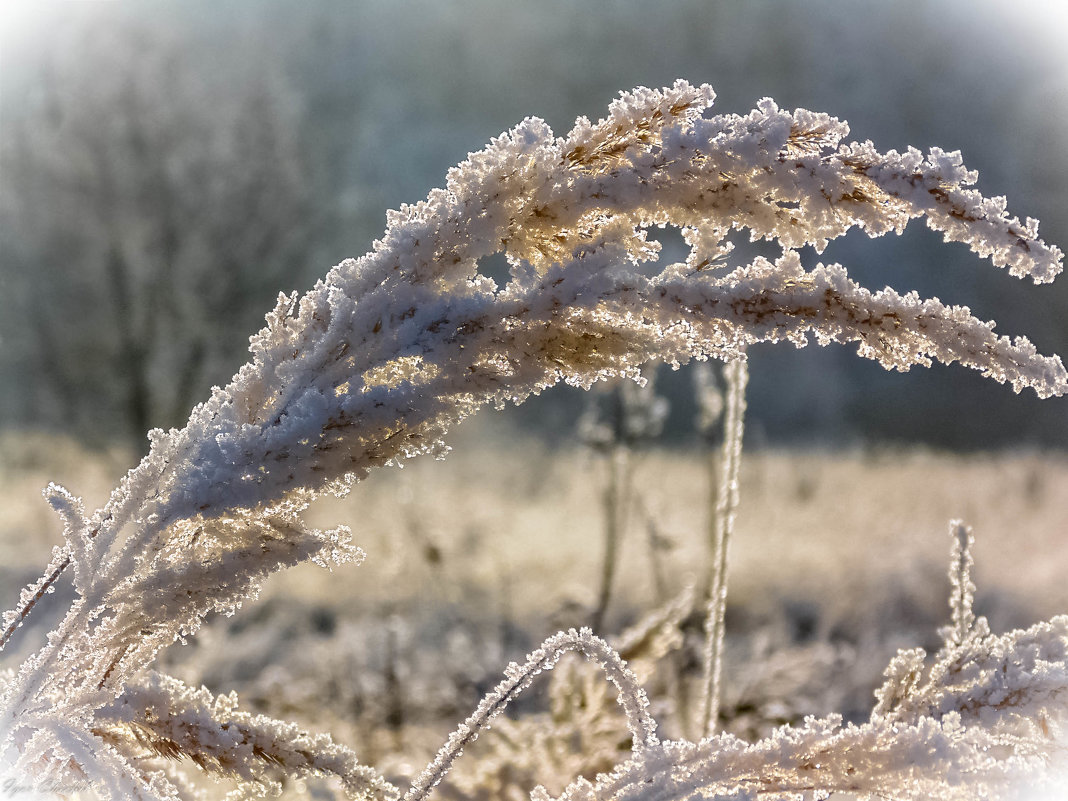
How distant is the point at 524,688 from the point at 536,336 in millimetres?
149

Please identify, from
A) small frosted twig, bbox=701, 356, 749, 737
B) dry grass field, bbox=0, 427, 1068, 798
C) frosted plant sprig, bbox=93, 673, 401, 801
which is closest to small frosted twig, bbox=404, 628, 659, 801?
frosted plant sprig, bbox=93, 673, 401, 801

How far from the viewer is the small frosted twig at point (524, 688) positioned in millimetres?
288

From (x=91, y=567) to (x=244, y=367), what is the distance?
8 cm

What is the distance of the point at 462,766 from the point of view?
74cm

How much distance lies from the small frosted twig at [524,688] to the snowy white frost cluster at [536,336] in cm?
5

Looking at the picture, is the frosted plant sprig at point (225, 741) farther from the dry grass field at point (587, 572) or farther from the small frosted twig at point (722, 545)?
the dry grass field at point (587, 572)

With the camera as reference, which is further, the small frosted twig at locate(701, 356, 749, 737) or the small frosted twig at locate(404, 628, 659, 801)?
the small frosted twig at locate(701, 356, 749, 737)

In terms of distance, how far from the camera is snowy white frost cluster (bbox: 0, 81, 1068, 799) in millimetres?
227

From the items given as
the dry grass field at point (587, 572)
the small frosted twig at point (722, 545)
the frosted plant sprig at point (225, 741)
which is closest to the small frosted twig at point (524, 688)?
the frosted plant sprig at point (225, 741)

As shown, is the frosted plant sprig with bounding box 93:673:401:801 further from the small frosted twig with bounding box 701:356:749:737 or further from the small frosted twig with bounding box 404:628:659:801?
the small frosted twig with bounding box 701:356:749:737

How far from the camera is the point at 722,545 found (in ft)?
1.69

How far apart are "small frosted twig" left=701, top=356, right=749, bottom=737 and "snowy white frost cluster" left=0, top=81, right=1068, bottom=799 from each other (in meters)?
0.25

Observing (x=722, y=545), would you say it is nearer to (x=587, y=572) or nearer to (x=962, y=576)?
(x=962, y=576)

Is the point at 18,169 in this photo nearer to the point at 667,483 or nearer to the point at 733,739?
the point at 667,483
